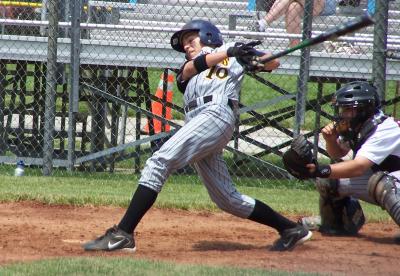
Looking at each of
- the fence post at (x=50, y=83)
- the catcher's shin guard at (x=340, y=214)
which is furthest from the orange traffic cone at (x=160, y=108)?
the catcher's shin guard at (x=340, y=214)

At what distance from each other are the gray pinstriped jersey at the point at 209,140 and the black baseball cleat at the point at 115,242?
1.16 ft

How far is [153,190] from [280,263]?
93cm

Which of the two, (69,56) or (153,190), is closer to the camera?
(153,190)

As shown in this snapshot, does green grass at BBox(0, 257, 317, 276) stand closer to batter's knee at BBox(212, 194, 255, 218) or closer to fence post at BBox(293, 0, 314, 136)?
batter's knee at BBox(212, 194, 255, 218)

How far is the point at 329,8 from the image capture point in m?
11.0

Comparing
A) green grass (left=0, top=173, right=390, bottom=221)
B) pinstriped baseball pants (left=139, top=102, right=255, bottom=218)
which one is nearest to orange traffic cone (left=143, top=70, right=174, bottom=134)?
green grass (left=0, top=173, right=390, bottom=221)

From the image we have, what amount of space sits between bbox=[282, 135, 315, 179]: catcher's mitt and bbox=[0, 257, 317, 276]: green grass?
1.08 meters

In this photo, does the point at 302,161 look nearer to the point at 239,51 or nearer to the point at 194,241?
the point at 239,51

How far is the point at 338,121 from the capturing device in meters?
6.77

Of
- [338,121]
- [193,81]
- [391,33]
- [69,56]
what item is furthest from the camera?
[391,33]

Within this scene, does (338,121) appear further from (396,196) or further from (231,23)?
(231,23)

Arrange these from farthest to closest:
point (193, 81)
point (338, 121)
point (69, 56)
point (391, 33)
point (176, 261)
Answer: point (391, 33) < point (69, 56) < point (338, 121) < point (193, 81) < point (176, 261)

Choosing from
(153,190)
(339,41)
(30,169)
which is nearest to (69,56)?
(30,169)

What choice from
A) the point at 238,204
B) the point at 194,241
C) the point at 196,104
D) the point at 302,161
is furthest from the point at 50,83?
the point at 302,161
